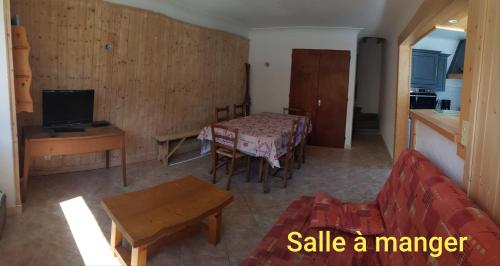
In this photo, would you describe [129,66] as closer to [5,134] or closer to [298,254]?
[5,134]

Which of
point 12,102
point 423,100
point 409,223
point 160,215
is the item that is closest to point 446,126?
point 409,223

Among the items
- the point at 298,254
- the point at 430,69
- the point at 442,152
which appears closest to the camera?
the point at 298,254

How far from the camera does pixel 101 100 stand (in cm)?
427

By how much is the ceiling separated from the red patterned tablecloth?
1.66 m

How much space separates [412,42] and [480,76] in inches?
132

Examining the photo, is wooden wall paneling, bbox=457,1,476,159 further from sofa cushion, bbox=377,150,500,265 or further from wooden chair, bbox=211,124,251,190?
wooden chair, bbox=211,124,251,190

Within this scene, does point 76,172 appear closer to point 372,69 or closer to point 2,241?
point 2,241

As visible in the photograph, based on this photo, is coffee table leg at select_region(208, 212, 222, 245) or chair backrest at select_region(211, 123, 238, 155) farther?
chair backrest at select_region(211, 123, 238, 155)

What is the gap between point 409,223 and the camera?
1.58 m

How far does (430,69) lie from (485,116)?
6.66 m

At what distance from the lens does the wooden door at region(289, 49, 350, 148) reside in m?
6.25

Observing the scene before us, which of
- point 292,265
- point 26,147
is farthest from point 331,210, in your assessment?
point 26,147

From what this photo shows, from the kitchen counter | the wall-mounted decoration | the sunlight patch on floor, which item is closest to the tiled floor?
the sunlight patch on floor

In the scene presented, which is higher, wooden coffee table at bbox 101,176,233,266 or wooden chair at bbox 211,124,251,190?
wooden chair at bbox 211,124,251,190
